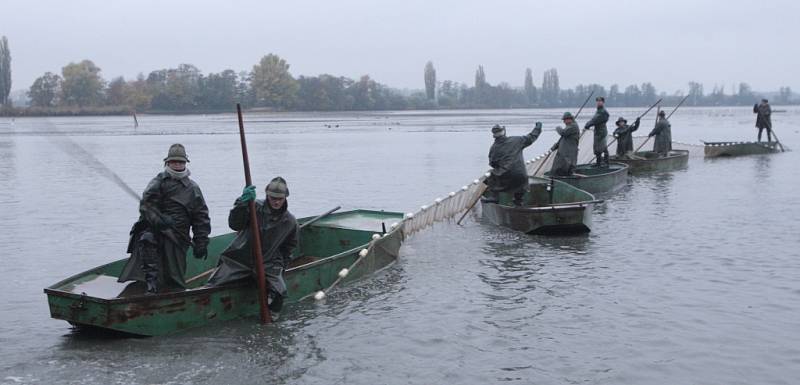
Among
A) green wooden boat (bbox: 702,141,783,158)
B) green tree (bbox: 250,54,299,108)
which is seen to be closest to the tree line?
green tree (bbox: 250,54,299,108)

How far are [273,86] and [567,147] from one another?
133 meters

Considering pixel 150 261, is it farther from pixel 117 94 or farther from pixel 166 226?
pixel 117 94

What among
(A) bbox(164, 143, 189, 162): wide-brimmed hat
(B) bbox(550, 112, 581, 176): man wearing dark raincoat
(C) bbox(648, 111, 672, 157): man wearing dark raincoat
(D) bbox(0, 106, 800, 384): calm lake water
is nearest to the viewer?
(D) bbox(0, 106, 800, 384): calm lake water

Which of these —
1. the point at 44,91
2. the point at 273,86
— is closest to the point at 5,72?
the point at 44,91

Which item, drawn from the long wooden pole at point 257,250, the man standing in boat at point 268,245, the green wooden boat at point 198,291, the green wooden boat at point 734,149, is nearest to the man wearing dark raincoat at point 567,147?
the green wooden boat at point 198,291

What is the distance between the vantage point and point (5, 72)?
12812 cm

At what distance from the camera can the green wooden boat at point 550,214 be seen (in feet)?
49.1

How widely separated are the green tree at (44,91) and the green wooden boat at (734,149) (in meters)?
123

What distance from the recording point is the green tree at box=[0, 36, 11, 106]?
12812 cm

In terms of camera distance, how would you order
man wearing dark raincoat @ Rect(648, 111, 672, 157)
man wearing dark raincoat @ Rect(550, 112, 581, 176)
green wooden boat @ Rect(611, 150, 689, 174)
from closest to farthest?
1. man wearing dark raincoat @ Rect(550, 112, 581, 176)
2. green wooden boat @ Rect(611, 150, 689, 174)
3. man wearing dark raincoat @ Rect(648, 111, 672, 157)

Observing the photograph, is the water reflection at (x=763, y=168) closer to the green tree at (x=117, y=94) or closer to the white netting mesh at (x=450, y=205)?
the white netting mesh at (x=450, y=205)

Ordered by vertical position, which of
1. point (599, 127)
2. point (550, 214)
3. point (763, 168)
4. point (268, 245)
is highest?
point (599, 127)

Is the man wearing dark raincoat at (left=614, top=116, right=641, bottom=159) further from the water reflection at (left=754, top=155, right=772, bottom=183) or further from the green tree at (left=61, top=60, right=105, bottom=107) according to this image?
the green tree at (left=61, top=60, right=105, bottom=107)

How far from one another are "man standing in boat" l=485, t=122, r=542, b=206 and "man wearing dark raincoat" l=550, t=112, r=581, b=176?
3.11 m
